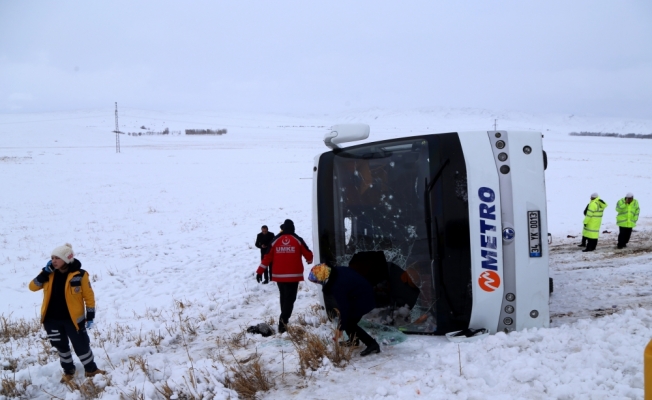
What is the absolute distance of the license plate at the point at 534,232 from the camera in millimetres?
4801

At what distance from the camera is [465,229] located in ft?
16.0

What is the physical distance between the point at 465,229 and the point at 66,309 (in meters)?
4.66

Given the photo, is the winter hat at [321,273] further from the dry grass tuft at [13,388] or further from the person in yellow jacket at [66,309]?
the dry grass tuft at [13,388]

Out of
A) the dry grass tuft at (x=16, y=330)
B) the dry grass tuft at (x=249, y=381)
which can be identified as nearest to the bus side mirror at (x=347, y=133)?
the dry grass tuft at (x=249, y=381)

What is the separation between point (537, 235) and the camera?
480 cm

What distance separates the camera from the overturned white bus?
482 centimetres

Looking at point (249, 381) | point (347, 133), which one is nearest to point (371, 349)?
point (249, 381)

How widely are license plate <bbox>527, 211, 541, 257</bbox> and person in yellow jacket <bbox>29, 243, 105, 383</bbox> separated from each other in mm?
4998

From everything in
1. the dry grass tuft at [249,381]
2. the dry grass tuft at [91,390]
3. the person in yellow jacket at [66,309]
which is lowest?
the dry grass tuft at [91,390]

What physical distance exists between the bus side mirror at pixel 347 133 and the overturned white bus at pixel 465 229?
33cm

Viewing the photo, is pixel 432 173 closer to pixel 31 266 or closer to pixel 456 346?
pixel 456 346

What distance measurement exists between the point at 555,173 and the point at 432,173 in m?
30.3

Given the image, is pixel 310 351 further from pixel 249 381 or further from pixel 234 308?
pixel 234 308

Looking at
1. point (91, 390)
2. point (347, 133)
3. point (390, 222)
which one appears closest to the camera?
point (91, 390)
